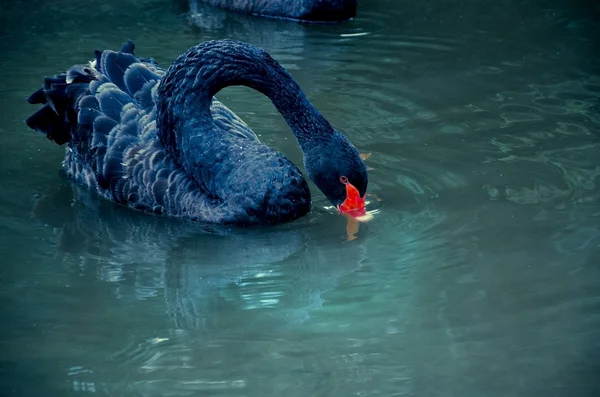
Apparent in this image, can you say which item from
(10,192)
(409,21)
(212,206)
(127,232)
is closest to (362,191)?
(212,206)

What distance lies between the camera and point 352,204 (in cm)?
522

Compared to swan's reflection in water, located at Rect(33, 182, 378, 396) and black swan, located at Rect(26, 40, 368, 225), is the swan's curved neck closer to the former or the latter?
black swan, located at Rect(26, 40, 368, 225)

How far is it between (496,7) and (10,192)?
18.0ft

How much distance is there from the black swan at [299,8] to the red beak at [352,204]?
433 centimetres

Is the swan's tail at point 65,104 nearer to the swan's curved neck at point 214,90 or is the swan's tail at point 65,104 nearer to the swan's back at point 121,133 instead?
the swan's back at point 121,133

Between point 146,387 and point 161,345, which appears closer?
point 146,387

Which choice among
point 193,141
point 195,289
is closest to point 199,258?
point 195,289

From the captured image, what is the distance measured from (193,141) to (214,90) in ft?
1.30

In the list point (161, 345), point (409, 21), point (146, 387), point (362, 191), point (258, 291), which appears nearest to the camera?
point (146, 387)

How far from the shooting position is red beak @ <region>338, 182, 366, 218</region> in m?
5.18

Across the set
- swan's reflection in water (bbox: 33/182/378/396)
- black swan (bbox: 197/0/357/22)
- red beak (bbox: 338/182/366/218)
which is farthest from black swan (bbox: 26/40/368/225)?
black swan (bbox: 197/0/357/22)

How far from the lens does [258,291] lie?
4.56 meters

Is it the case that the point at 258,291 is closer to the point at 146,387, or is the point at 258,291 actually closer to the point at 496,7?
the point at 146,387

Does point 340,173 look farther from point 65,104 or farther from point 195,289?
point 65,104
